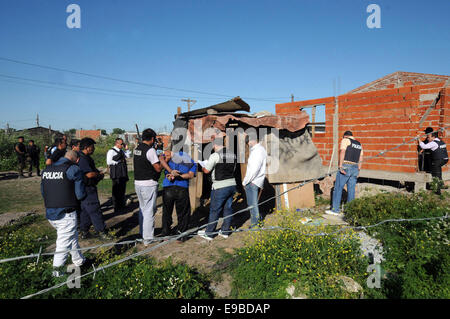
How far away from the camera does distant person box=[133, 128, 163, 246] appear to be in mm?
4430

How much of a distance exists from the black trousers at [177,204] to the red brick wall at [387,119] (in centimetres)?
501

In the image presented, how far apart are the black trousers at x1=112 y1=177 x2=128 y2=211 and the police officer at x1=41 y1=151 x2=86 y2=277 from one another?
3.39m

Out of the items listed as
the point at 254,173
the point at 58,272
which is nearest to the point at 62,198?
the point at 58,272

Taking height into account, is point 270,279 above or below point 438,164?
below

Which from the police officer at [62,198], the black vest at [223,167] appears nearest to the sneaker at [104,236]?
the police officer at [62,198]

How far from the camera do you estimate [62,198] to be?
11.2 feet

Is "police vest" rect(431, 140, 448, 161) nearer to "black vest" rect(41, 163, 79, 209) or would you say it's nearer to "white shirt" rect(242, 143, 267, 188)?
"white shirt" rect(242, 143, 267, 188)

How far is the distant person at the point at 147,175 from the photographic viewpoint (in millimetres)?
4430

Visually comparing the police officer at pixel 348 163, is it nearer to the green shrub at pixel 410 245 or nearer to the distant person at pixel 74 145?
the green shrub at pixel 410 245

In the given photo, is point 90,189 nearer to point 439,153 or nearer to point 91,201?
point 91,201

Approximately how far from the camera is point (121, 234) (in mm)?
5434

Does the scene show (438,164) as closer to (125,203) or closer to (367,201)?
(367,201)
